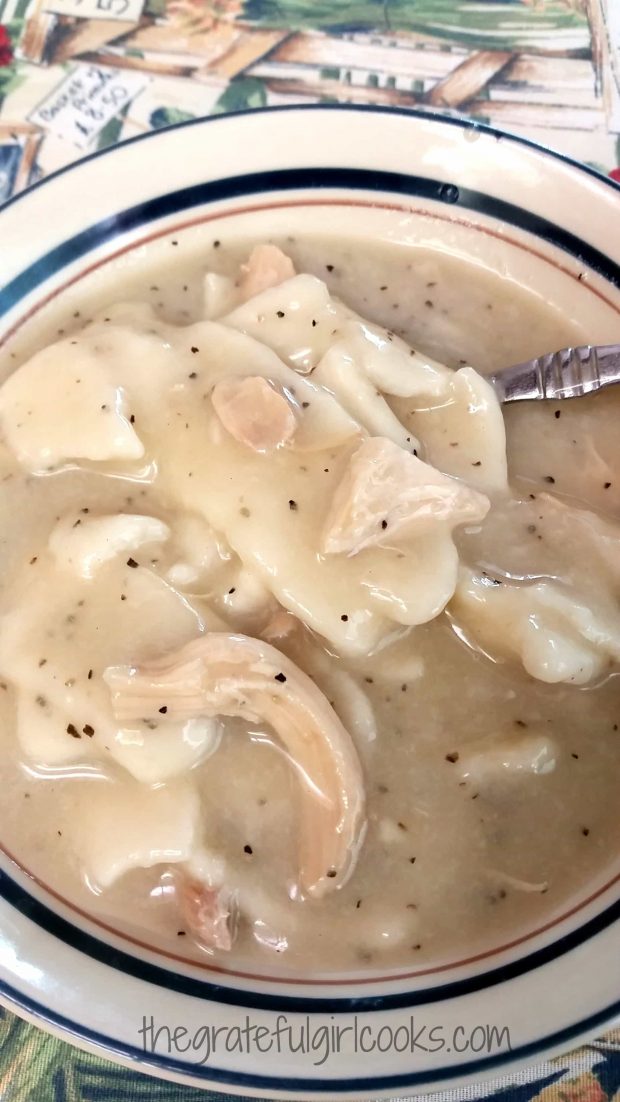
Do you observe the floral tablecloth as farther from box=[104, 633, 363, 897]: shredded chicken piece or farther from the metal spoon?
box=[104, 633, 363, 897]: shredded chicken piece

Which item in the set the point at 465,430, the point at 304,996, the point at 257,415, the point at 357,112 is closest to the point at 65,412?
the point at 257,415

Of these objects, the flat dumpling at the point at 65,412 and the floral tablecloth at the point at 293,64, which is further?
the floral tablecloth at the point at 293,64

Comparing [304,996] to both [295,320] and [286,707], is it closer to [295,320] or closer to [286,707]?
[286,707]

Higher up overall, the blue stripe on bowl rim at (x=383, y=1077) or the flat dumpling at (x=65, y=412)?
the flat dumpling at (x=65, y=412)

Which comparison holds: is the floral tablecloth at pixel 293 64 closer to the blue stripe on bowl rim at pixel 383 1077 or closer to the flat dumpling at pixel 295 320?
the flat dumpling at pixel 295 320

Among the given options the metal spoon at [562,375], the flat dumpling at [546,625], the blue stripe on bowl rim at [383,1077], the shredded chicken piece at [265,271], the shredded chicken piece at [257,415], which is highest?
the shredded chicken piece at [265,271]

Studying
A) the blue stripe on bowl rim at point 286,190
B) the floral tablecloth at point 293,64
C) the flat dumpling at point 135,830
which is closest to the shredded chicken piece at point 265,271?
the blue stripe on bowl rim at point 286,190

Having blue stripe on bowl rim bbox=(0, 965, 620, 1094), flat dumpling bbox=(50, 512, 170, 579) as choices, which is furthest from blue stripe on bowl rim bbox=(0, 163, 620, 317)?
blue stripe on bowl rim bbox=(0, 965, 620, 1094)
